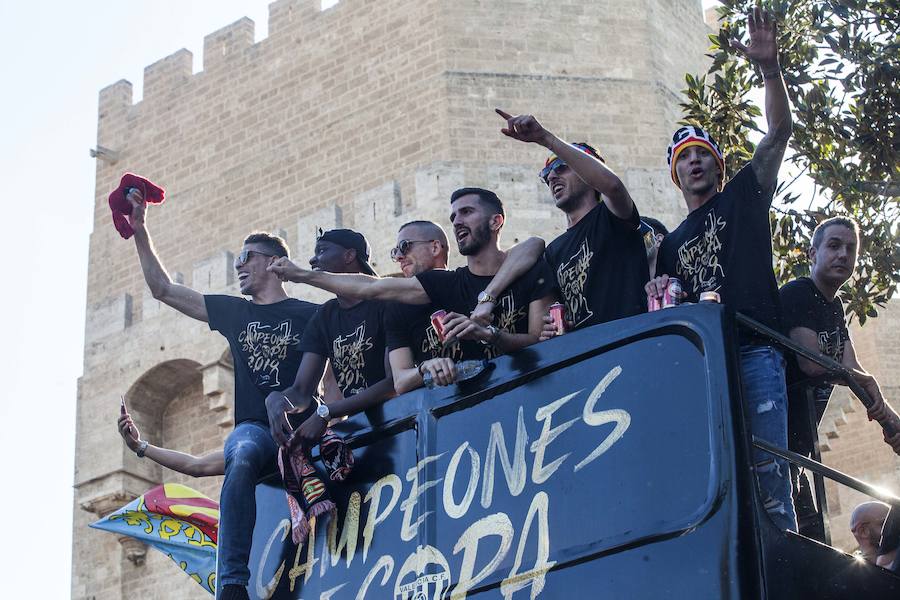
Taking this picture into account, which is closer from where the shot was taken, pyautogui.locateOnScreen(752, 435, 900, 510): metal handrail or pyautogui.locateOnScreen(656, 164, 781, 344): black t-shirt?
pyautogui.locateOnScreen(752, 435, 900, 510): metal handrail

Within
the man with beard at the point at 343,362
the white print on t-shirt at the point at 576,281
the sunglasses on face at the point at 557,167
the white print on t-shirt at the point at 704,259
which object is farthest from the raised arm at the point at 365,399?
the white print on t-shirt at the point at 704,259

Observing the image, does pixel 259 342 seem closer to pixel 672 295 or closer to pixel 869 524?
pixel 672 295

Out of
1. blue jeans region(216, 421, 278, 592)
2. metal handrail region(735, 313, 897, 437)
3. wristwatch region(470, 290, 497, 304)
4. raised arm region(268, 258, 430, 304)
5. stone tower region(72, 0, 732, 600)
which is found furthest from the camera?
stone tower region(72, 0, 732, 600)

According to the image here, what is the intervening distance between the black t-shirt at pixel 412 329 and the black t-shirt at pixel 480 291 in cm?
9

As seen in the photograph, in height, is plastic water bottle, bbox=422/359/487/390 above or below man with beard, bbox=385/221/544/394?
below

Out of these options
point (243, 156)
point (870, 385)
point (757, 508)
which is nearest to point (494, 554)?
point (757, 508)

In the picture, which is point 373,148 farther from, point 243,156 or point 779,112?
point 779,112

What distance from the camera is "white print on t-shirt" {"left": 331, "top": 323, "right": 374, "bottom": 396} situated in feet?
19.2

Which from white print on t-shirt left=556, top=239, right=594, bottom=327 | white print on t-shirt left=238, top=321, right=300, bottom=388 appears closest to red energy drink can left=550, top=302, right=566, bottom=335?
white print on t-shirt left=556, top=239, right=594, bottom=327

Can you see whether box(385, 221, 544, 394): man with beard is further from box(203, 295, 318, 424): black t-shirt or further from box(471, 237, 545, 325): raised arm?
box(203, 295, 318, 424): black t-shirt

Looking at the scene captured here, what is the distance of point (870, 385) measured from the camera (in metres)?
5.06

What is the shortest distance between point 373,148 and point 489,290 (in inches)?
521

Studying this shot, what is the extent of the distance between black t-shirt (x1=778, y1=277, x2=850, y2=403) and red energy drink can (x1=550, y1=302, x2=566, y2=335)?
1026 millimetres

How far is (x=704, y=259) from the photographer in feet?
16.3
